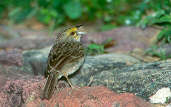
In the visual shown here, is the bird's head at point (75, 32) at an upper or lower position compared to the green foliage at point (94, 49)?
upper

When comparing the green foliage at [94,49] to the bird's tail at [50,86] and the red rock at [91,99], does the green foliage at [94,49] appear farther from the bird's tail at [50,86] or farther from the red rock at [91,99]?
the red rock at [91,99]

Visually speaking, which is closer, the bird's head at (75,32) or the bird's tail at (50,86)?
the bird's tail at (50,86)

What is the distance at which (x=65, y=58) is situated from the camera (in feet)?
15.2

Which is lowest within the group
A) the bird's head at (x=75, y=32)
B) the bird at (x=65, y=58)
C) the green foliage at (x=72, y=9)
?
the bird at (x=65, y=58)

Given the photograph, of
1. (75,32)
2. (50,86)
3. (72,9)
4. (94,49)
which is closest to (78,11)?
(72,9)

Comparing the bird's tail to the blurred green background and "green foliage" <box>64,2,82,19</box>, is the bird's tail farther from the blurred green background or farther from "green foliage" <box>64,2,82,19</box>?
"green foliage" <box>64,2,82,19</box>

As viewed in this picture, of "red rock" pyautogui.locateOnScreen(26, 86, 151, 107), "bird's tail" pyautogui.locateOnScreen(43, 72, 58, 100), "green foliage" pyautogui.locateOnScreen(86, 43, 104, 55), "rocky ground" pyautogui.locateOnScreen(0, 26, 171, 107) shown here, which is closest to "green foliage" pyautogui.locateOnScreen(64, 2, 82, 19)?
"green foliage" pyautogui.locateOnScreen(86, 43, 104, 55)

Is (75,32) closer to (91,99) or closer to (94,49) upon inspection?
(91,99)

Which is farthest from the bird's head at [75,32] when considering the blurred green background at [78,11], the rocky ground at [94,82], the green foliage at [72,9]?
the green foliage at [72,9]

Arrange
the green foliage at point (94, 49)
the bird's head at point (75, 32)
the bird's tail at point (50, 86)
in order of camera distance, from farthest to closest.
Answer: the green foliage at point (94, 49) < the bird's head at point (75, 32) < the bird's tail at point (50, 86)

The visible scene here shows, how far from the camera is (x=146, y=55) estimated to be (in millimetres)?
6465

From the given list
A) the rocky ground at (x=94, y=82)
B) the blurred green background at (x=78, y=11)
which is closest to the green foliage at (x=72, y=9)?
the blurred green background at (x=78, y=11)

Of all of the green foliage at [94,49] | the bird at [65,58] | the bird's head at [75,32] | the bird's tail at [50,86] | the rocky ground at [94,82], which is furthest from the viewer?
the green foliage at [94,49]

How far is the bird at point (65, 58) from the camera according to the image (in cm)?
434
